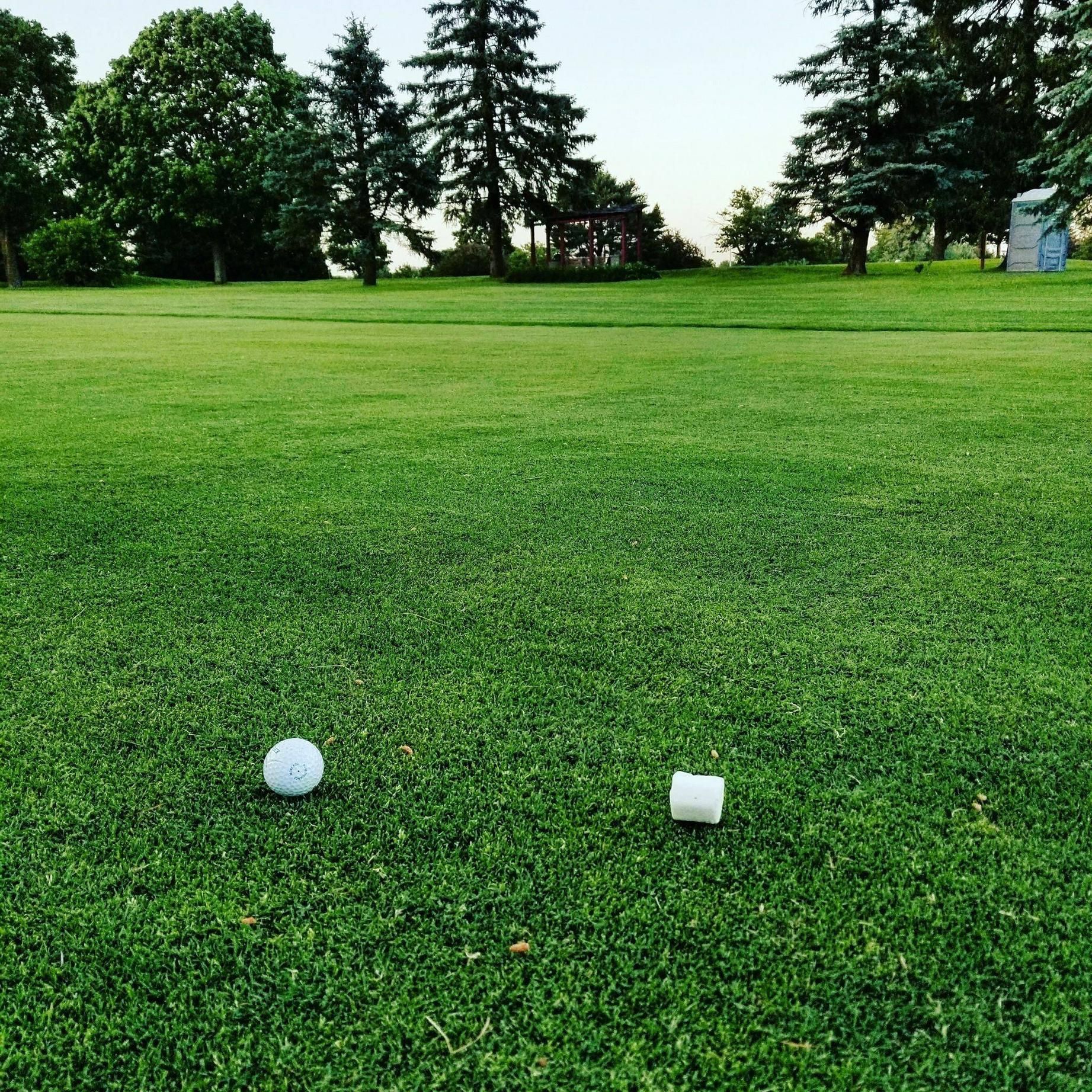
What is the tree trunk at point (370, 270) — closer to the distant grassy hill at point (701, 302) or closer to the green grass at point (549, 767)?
the distant grassy hill at point (701, 302)

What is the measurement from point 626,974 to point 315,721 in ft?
3.50

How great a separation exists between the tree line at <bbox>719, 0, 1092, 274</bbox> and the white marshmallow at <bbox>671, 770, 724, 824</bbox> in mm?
29619

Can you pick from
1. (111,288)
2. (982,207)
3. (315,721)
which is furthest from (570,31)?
(315,721)

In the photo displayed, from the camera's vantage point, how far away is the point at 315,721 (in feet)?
6.67

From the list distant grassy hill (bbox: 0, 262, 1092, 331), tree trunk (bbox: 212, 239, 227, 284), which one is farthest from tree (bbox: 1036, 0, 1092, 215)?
tree trunk (bbox: 212, 239, 227, 284)

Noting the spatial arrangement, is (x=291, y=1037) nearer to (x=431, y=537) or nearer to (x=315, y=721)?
(x=315, y=721)

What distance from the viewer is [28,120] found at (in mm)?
37125

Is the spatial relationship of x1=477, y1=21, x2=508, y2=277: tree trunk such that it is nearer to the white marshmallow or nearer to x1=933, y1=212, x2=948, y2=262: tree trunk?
x1=933, y1=212, x2=948, y2=262: tree trunk

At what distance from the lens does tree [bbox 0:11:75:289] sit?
34812 mm

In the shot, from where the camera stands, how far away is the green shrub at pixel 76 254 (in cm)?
3120

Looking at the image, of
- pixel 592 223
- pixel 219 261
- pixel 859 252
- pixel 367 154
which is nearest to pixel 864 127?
pixel 859 252

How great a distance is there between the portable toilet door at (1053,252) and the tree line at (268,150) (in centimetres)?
1845

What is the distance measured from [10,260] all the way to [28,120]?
828cm

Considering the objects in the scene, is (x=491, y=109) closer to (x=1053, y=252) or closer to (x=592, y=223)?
(x=592, y=223)
